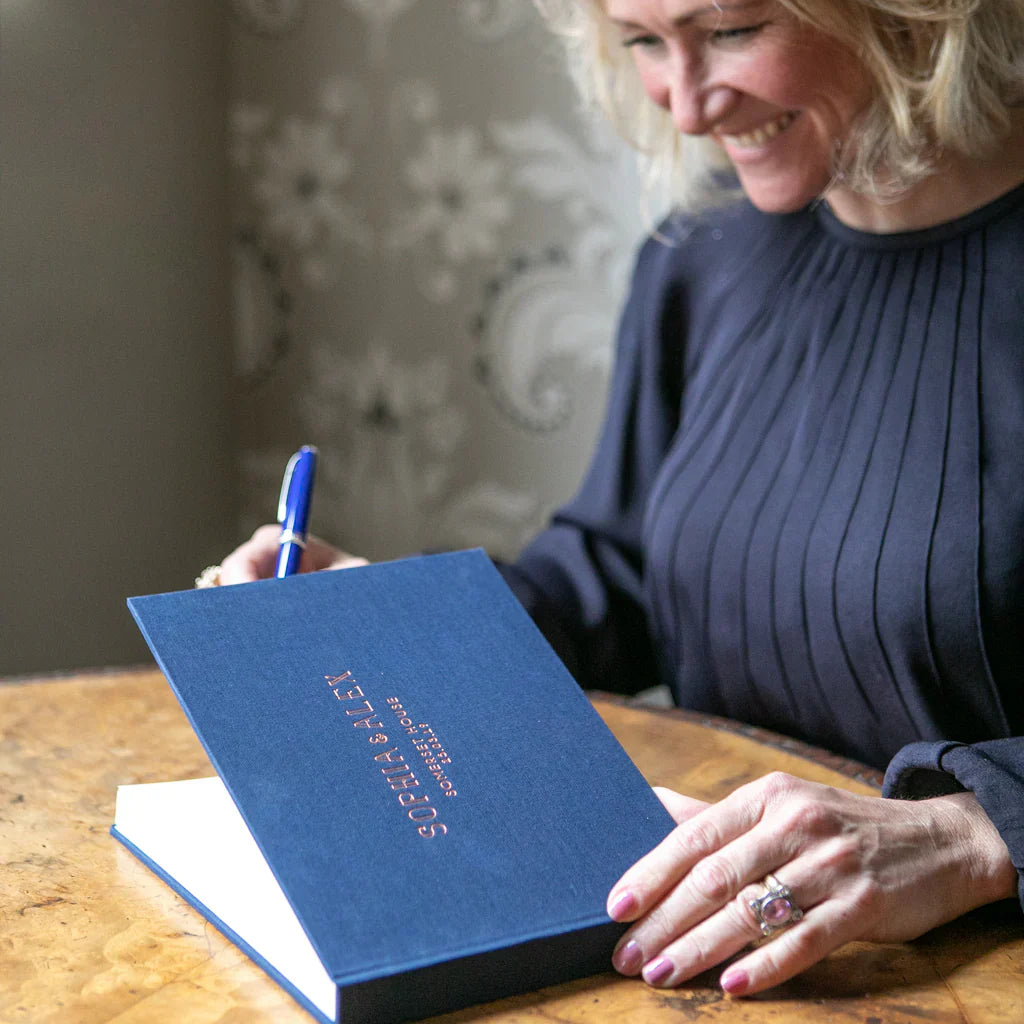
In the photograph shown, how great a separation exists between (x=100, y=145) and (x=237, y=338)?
0.41 meters

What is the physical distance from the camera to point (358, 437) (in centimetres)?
191

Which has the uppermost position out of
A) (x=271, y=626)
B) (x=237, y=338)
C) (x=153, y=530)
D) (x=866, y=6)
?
(x=866, y=6)

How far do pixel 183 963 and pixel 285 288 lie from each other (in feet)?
4.77

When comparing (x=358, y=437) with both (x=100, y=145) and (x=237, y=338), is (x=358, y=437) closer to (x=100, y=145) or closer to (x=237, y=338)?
(x=237, y=338)

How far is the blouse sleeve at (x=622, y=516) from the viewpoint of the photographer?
46.0 inches

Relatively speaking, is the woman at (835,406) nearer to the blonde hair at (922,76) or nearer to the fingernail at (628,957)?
the blonde hair at (922,76)

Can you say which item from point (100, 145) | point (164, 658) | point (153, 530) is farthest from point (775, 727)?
point (100, 145)

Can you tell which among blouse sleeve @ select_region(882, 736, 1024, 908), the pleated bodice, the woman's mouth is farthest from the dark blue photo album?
the woman's mouth

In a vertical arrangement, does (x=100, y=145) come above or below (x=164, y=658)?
above

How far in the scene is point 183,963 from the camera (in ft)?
1.81

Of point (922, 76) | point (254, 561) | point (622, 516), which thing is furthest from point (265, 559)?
point (922, 76)

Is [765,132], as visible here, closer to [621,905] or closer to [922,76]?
[922,76]

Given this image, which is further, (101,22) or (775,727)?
(101,22)

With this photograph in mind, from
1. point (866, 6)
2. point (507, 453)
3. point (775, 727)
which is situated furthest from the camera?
point (507, 453)
